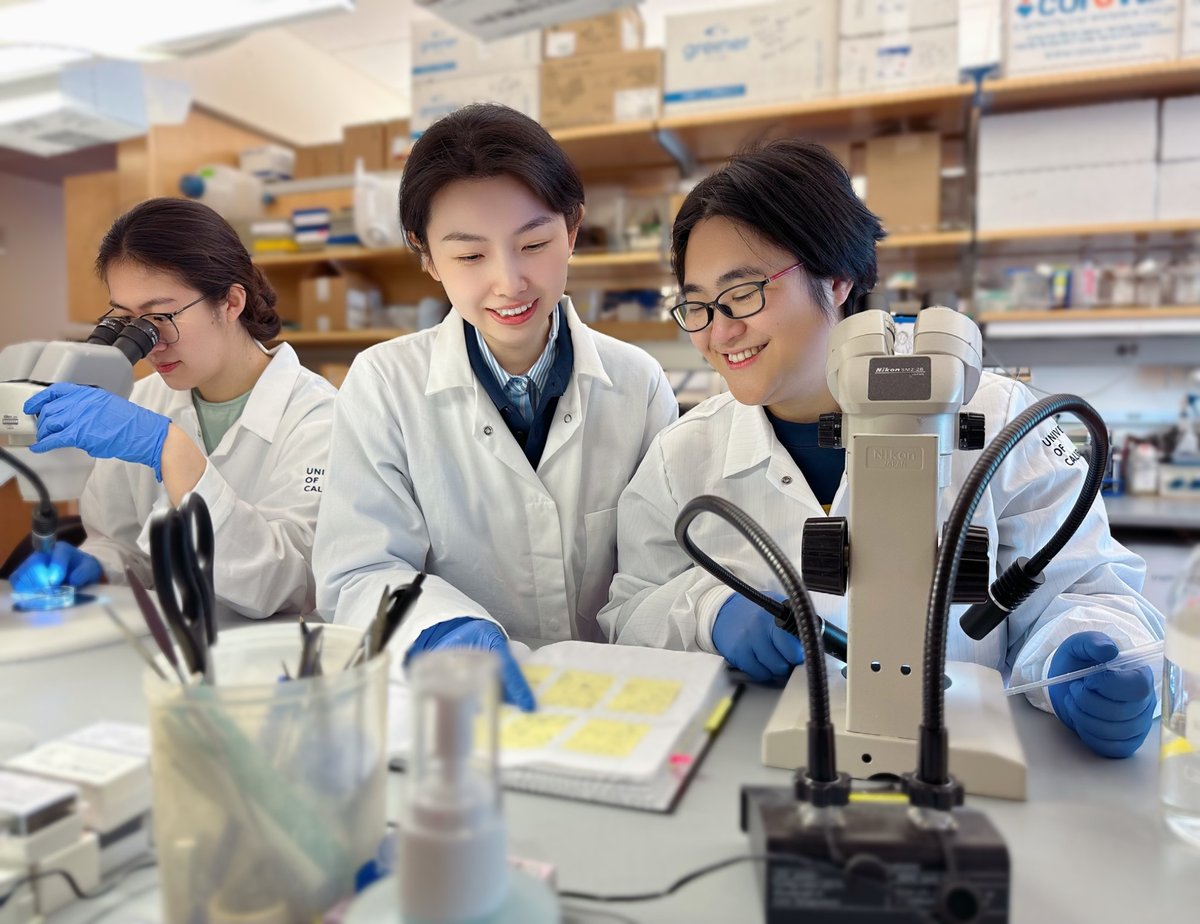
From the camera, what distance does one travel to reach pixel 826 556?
756 millimetres

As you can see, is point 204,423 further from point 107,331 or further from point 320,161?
point 320,161

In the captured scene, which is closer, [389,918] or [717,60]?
[389,918]

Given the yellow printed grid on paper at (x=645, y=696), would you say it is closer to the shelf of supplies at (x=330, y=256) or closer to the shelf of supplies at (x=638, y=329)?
the shelf of supplies at (x=638, y=329)

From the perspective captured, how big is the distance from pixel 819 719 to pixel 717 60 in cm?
316

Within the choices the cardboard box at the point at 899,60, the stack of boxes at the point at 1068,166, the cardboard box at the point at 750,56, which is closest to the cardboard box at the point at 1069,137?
the stack of boxes at the point at 1068,166

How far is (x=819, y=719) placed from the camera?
63 cm

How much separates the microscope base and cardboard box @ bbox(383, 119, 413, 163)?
3.82 metres

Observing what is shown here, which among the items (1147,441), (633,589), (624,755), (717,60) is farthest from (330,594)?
(1147,441)

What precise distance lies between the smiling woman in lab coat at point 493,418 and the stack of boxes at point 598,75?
2.21m

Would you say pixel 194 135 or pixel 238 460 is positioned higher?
pixel 194 135

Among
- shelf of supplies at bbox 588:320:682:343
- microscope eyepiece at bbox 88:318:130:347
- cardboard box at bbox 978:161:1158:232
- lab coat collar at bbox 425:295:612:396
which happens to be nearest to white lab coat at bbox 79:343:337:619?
microscope eyepiece at bbox 88:318:130:347

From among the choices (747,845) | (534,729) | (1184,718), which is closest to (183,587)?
(534,729)

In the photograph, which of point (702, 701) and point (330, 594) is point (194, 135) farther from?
point (702, 701)

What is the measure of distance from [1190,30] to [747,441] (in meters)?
2.64
